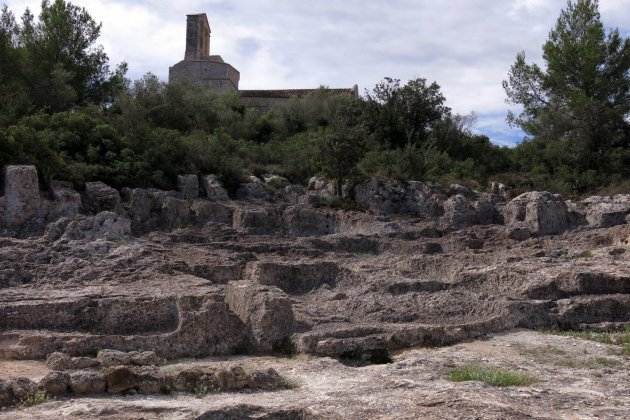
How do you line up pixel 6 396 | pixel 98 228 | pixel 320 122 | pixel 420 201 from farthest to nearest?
pixel 320 122, pixel 420 201, pixel 98 228, pixel 6 396

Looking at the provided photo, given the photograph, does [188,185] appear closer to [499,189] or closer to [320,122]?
[499,189]

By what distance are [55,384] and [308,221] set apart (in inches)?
504

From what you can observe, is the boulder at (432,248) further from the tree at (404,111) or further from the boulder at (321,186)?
the tree at (404,111)

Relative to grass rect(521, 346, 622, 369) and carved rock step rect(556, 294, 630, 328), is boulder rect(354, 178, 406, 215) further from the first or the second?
grass rect(521, 346, 622, 369)

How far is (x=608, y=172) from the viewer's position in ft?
92.5

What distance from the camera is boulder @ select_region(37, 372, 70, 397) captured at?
610 cm

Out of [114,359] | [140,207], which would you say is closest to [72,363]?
[114,359]

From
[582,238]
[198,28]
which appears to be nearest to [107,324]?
[582,238]

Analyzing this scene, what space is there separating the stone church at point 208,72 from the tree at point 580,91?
1399cm

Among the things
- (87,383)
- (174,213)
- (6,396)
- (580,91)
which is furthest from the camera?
(580,91)

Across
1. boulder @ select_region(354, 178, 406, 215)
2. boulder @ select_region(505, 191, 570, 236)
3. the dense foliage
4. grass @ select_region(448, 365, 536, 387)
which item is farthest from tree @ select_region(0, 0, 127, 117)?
grass @ select_region(448, 365, 536, 387)

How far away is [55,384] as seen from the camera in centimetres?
615

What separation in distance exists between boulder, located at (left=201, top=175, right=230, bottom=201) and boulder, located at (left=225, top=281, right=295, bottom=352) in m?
11.3

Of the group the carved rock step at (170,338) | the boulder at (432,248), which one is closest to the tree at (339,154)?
the boulder at (432,248)
